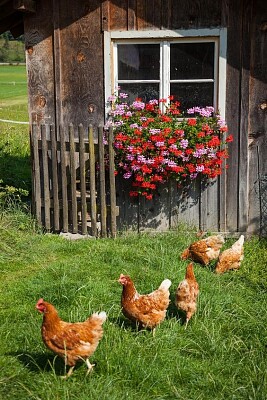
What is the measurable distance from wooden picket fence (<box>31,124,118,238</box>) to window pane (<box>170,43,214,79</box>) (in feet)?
4.27

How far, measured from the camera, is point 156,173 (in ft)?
24.5

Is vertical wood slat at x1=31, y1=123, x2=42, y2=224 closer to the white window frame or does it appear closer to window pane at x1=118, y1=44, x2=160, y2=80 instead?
the white window frame

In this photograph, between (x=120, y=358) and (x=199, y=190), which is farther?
(x=199, y=190)

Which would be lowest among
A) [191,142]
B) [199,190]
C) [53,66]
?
[199,190]

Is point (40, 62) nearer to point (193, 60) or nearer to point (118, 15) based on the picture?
point (118, 15)

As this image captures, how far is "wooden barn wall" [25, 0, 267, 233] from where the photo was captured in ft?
24.0

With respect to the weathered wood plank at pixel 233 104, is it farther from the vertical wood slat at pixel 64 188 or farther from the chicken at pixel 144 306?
the chicken at pixel 144 306

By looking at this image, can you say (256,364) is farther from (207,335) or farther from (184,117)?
(184,117)

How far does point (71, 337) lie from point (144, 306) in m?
0.85

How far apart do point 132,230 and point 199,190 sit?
1104 millimetres

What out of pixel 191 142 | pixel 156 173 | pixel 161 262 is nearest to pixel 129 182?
pixel 156 173

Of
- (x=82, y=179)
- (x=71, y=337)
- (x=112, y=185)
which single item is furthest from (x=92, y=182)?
(x=71, y=337)

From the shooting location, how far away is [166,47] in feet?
24.5

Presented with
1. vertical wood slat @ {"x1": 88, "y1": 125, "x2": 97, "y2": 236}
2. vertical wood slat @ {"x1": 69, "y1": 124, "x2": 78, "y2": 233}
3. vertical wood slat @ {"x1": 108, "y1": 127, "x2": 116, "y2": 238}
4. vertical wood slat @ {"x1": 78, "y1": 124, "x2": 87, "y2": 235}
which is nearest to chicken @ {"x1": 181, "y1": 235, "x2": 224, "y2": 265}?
vertical wood slat @ {"x1": 108, "y1": 127, "x2": 116, "y2": 238}
